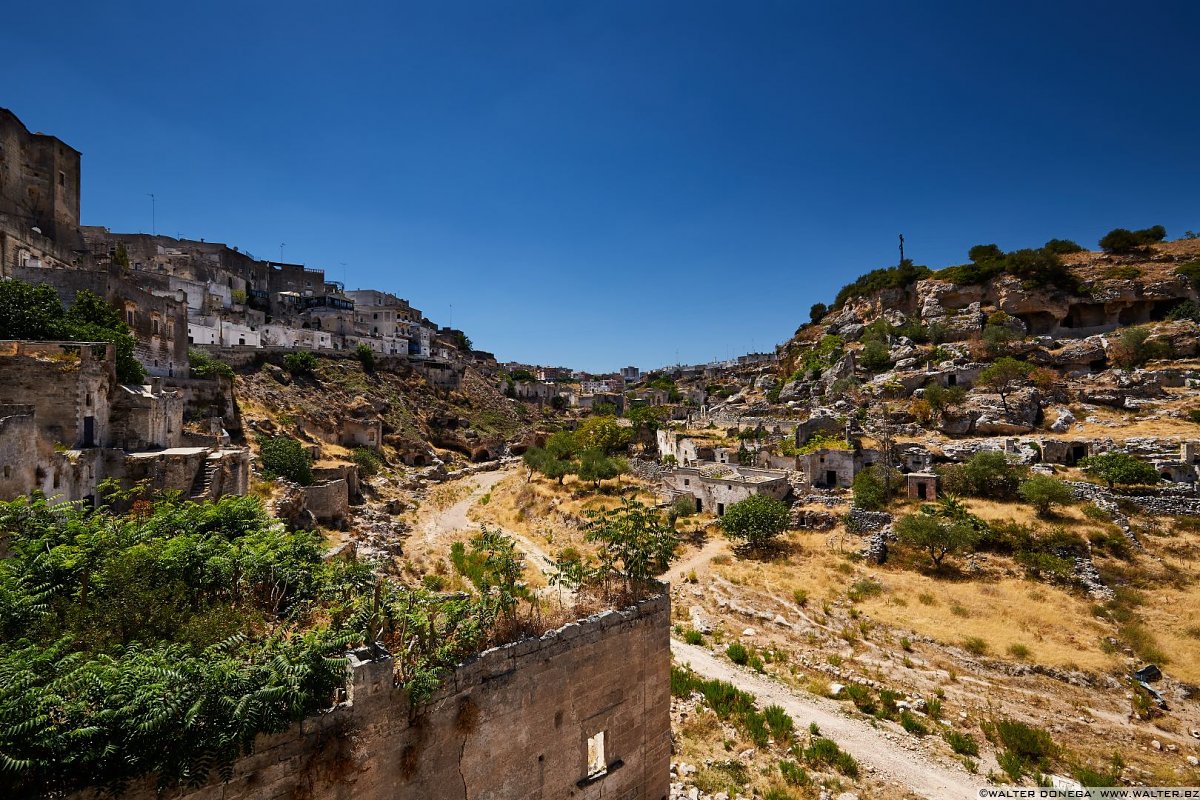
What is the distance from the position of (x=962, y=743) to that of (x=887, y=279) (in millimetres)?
53549

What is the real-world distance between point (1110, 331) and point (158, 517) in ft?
192

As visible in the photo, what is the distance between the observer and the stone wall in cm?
496

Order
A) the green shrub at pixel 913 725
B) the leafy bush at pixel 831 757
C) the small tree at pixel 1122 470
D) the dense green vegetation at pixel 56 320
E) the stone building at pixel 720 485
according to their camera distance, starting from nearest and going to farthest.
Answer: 1. the leafy bush at pixel 831 757
2. the green shrub at pixel 913 725
3. the dense green vegetation at pixel 56 320
4. the small tree at pixel 1122 470
5. the stone building at pixel 720 485

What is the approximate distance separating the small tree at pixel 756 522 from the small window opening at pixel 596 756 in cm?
1738

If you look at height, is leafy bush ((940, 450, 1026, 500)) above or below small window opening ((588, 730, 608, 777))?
above

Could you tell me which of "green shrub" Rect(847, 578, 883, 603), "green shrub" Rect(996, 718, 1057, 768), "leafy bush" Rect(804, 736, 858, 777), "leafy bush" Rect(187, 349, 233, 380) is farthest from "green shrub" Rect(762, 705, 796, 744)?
"leafy bush" Rect(187, 349, 233, 380)

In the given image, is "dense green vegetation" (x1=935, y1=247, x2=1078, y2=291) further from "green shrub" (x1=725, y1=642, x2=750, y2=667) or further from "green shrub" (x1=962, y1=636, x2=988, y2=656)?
"green shrub" (x1=725, y1=642, x2=750, y2=667)

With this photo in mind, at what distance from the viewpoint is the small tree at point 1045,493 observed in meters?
22.3

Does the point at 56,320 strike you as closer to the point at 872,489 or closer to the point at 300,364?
the point at 300,364

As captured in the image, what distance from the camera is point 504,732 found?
625 cm

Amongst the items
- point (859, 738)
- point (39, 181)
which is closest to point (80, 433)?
point (859, 738)

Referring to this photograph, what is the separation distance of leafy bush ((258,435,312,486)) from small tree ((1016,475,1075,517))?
3244cm

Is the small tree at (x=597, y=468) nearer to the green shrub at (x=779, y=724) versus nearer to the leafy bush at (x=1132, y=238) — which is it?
the green shrub at (x=779, y=724)

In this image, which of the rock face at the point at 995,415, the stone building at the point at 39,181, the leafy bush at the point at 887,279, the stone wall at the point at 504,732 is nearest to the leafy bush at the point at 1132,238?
the leafy bush at the point at 887,279
